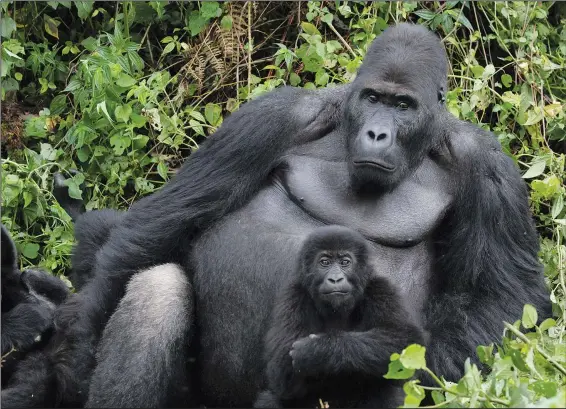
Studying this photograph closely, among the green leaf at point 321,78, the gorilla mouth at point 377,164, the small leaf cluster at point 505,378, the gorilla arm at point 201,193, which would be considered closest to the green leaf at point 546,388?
the small leaf cluster at point 505,378

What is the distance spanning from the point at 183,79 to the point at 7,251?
6.36ft

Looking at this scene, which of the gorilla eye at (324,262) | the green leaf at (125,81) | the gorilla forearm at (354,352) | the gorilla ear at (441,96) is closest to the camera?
the gorilla forearm at (354,352)

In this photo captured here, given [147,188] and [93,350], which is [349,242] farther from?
[147,188]

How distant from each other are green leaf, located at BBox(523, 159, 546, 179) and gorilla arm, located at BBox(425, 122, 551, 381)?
809mm

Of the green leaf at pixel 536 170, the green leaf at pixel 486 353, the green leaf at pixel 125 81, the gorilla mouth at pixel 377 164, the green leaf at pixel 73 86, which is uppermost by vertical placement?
the gorilla mouth at pixel 377 164

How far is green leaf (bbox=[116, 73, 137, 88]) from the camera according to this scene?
5.42 meters

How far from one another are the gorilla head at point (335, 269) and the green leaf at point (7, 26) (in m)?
2.56

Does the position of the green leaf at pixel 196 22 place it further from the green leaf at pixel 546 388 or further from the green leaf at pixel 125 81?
the green leaf at pixel 546 388

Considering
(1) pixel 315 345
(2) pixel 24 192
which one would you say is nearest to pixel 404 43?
(1) pixel 315 345

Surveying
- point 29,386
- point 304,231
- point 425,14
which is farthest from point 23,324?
point 425,14

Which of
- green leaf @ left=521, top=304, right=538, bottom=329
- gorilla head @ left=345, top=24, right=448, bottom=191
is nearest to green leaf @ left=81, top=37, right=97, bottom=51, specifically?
gorilla head @ left=345, top=24, right=448, bottom=191

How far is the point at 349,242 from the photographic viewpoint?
3.77 m

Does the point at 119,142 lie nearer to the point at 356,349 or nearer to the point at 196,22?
the point at 196,22

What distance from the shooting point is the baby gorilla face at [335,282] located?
3.67 metres
